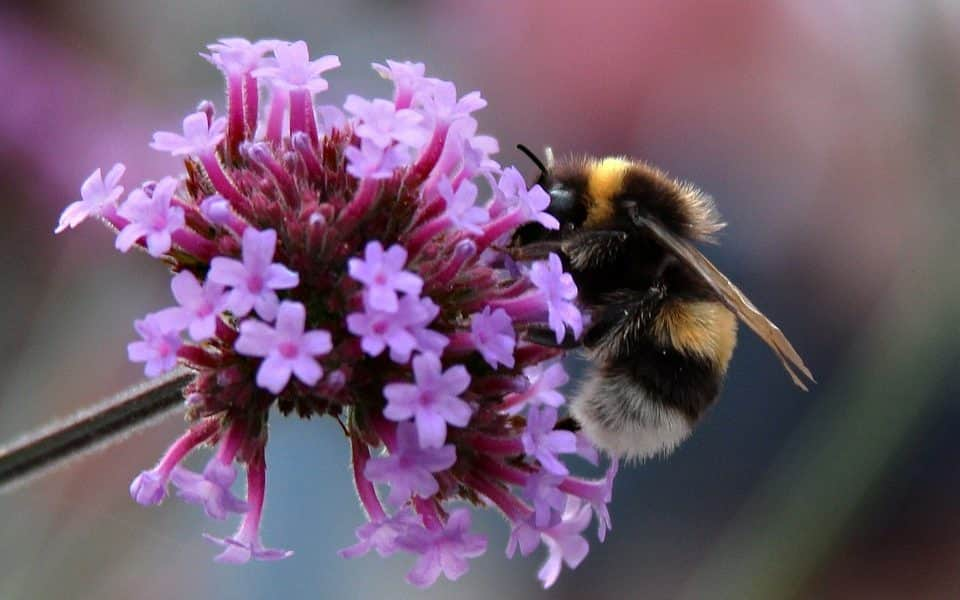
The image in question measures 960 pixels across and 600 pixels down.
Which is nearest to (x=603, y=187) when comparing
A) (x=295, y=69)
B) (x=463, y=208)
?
(x=463, y=208)

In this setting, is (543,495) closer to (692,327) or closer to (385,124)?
(692,327)

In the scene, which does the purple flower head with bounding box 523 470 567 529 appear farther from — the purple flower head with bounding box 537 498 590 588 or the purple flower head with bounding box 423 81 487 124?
the purple flower head with bounding box 423 81 487 124

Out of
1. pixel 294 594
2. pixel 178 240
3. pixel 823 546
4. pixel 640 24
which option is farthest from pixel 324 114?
pixel 640 24

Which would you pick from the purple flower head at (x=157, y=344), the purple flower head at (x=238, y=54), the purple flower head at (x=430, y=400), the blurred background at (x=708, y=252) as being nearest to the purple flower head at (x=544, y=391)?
the purple flower head at (x=430, y=400)

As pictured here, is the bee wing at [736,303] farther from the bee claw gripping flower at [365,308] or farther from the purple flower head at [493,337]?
the purple flower head at [493,337]

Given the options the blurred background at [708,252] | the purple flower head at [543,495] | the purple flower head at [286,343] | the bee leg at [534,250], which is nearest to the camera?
the purple flower head at [286,343]

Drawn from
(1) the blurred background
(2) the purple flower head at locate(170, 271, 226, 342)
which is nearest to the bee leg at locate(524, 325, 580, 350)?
(2) the purple flower head at locate(170, 271, 226, 342)
